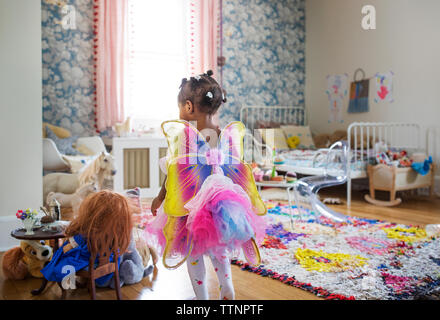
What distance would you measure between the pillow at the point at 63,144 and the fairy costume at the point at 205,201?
2974 millimetres

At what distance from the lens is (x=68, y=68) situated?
4.69 m

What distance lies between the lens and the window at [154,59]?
5.00 m

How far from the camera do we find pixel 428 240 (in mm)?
2857

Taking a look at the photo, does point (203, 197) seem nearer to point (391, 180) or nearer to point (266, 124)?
point (391, 180)

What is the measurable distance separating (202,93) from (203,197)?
14.0 inches

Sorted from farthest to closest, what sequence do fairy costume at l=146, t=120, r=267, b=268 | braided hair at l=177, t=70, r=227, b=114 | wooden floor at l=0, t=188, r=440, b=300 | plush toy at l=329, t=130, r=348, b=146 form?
plush toy at l=329, t=130, r=348, b=146
wooden floor at l=0, t=188, r=440, b=300
braided hair at l=177, t=70, r=227, b=114
fairy costume at l=146, t=120, r=267, b=268

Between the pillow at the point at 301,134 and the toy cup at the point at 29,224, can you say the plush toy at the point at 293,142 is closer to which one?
the pillow at the point at 301,134

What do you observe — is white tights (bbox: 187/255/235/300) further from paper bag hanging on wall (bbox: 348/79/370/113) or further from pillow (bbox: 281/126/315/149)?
paper bag hanging on wall (bbox: 348/79/370/113)

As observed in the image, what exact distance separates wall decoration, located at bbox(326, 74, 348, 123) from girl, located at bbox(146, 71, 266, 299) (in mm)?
4730

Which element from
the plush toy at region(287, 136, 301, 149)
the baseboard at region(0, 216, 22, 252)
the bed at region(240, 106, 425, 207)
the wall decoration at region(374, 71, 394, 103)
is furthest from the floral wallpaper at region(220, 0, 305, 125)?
the baseboard at region(0, 216, 22, 252)

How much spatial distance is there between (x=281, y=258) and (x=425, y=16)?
3727 mm

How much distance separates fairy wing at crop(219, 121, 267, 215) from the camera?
144 centimetres

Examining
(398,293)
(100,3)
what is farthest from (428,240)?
(100,3)

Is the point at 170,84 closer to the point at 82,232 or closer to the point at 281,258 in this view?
the point at 281,258
